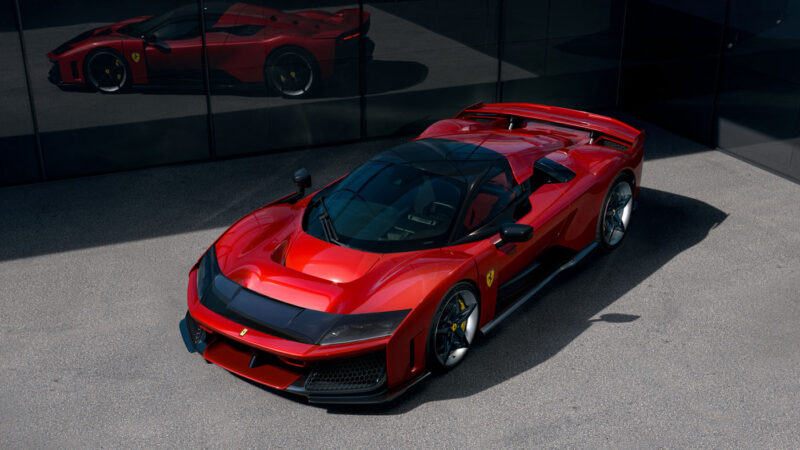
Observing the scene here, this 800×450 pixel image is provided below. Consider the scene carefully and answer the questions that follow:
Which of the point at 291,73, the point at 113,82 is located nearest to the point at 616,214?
the point at 291,73

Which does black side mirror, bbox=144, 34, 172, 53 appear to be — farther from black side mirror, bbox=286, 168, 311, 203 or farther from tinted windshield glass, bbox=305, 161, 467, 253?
tinted windshield glass, bbox=305, 161, 467, 253

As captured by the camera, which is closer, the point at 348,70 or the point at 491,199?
the point at 491,199

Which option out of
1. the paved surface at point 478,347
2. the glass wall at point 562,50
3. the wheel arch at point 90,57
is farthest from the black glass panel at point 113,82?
the glass wall at point 562,50

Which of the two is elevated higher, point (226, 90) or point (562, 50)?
point (562, 50)

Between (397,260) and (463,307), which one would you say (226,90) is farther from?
(463,307)

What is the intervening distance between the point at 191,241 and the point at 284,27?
3164 millimetres

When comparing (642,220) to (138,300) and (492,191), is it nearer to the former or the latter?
(492,191)

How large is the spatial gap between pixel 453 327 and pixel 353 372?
930mm

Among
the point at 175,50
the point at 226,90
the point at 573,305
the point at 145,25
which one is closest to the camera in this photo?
the point at 573,305

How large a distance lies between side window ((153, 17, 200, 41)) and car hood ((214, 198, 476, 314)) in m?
4.16

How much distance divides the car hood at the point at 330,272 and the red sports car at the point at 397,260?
10 millimetres

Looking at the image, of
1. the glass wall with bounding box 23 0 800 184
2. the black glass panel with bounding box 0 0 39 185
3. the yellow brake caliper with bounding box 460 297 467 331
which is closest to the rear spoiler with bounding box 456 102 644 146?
the glass wall with bounding box 23 0 800 184

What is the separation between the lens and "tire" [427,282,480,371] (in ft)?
19.7

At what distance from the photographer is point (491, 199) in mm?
6734
